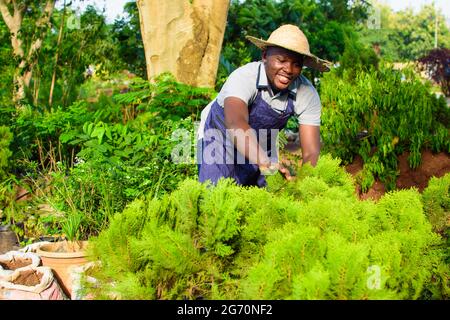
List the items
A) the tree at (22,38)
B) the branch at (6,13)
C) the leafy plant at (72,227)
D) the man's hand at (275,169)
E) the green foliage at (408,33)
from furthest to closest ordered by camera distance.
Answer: the green foliage at (408,33) < the branch at (6,13) < the tree at (22,38) < the leafy plant at (72,227) < the man's hand at (275,169)

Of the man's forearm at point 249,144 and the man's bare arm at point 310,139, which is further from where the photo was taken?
the man's bare arm at point 310,139

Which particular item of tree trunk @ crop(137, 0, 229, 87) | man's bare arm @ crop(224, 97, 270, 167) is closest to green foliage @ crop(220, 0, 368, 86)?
tree trunk @ crop(137, 0, 229, 87)

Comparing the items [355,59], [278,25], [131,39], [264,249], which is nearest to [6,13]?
[131,39]

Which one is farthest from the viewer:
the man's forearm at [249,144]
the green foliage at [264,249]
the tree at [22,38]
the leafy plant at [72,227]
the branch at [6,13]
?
the branch at [6,13]

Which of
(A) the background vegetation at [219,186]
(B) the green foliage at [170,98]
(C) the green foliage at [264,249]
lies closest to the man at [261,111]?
(A) the background vegetation at [219,186]

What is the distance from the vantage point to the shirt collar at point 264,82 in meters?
3.68

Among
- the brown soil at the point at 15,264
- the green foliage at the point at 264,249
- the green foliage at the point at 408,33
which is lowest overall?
the brown soil at the point at 15,264

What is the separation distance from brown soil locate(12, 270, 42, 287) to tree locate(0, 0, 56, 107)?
434 centimetres

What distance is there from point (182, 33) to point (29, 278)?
3436 millimetres

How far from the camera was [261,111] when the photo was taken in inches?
151

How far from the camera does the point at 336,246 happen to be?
6.31 ft

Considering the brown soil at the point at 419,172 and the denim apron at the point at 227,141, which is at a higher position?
the denim apron at the point at 227,141

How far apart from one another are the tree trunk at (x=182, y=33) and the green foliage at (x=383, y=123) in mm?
1435

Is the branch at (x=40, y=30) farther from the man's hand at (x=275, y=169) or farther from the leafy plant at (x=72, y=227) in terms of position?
the man's hand at (x=275, y=169)
